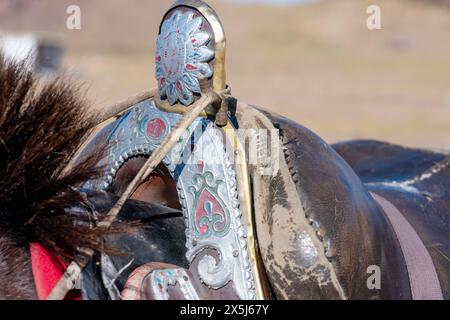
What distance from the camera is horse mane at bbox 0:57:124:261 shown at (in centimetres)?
146

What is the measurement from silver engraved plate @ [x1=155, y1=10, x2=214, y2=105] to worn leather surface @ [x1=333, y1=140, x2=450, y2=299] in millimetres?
834

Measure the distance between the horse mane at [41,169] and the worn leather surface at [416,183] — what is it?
98cm

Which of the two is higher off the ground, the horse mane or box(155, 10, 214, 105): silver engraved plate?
box(155, 10, 214, 105): silver engraved plate

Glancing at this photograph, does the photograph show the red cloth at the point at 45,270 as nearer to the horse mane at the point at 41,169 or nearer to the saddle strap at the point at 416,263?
the horse mane at the point at 41,169

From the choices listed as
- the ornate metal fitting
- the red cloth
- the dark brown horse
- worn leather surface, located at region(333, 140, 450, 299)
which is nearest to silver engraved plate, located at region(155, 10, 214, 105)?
the ornate metal fitting

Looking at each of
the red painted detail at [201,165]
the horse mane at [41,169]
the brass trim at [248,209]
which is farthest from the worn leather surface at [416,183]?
the horse mane at [41,169]

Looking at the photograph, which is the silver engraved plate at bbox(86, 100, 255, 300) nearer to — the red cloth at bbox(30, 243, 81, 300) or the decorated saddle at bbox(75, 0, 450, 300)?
the decorated saddle at bbox(75, 0, 450, 300)

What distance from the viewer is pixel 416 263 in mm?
1874

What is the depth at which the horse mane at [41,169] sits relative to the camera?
4.78ft
